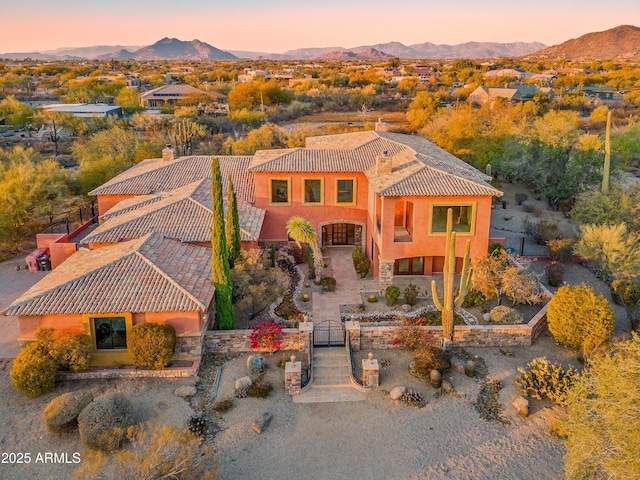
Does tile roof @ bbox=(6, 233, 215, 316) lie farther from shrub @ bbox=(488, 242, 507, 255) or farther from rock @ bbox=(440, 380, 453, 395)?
shrub @ bbox=(488, 242, 507, 255)

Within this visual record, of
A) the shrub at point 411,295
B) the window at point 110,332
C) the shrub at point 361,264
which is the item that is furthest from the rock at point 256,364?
the shrub at point 361,264

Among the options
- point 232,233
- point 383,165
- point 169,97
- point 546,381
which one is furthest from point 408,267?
point 169,97

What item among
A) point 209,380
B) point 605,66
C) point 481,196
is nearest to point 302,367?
point 209,380

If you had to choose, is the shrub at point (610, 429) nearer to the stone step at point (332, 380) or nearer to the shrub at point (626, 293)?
the stone step at point (332, 380)

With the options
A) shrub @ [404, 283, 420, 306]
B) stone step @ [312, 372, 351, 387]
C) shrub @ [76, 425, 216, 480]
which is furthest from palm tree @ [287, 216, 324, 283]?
shrub @ [76, 425, 216, 480]

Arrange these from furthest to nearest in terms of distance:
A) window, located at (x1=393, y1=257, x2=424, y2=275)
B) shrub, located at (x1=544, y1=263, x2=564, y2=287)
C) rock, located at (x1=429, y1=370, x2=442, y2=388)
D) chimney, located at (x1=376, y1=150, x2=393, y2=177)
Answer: window, located at (x1=393, y1=257, x2=424, y2=275) → shrub, located at (x1=544, y1=263, x2=564, y2=287) → chimney, located at (x1=376, y1=150, x2=393, y2=177) → rock, located at (x1=429, y1=370, x2=442, y2=388)

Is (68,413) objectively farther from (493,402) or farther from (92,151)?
(92,151)
